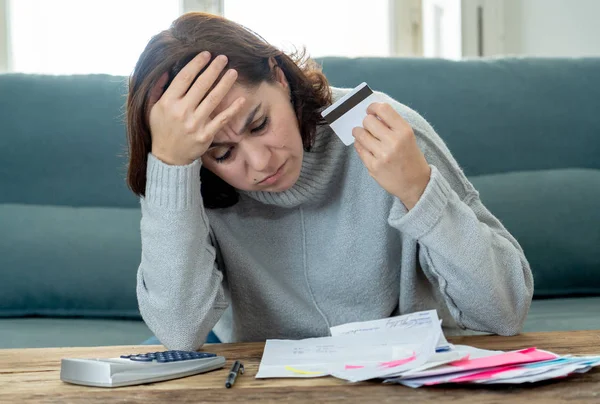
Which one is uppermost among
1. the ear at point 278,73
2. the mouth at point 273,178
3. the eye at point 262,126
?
the ear at point 278,73

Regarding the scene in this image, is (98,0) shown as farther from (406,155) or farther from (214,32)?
(406,155)

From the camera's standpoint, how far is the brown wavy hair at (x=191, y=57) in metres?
1.14

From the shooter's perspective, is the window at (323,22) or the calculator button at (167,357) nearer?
the calculator button at (167,357)

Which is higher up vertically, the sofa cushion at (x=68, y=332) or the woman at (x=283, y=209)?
the woman at (x=283, y=209)

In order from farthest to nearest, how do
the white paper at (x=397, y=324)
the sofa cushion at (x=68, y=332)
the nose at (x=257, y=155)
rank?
the sofa cushion at (x=68, y=332) < the nose at (x=257, y=155) < the white paper at (x=397, y=324)

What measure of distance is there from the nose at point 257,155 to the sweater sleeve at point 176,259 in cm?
9

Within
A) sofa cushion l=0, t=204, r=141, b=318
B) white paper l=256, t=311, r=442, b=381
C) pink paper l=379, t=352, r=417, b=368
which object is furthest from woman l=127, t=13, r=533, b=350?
sofa cushion l=0, t=204, r=141, b=318

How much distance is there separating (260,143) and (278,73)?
165 mm

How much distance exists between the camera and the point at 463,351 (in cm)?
87

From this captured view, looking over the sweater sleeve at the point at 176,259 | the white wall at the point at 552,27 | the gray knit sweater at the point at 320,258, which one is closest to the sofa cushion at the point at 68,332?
the gray knit sweater at the point at 320,258

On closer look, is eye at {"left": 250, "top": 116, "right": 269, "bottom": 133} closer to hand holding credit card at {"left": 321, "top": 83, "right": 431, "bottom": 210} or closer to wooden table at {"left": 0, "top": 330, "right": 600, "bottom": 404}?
hand holding credit card at {"left": 321, "top": 83, "right": 431, "bottom": 210}

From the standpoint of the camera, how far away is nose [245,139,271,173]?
1.11 meters

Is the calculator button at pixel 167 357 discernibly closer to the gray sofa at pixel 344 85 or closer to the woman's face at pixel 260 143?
the woman's face at pixel 260 143

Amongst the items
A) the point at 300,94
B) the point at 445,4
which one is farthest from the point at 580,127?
the point at 445,4
